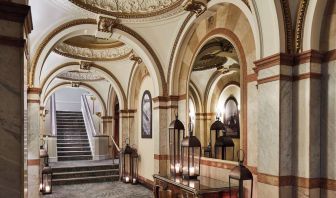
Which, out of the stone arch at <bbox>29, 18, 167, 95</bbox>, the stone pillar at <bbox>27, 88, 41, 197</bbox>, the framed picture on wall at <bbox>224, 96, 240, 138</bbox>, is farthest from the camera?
the framed picture on wall at <bbox>224, 96, 240, 138</bbox>

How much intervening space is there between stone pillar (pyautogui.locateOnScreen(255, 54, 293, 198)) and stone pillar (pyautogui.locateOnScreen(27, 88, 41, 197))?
5.36 meters

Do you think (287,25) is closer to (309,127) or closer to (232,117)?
(309,127)

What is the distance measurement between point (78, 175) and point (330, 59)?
1008cm

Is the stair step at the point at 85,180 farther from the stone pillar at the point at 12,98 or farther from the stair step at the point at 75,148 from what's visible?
the stone pillar at the point at 12,98

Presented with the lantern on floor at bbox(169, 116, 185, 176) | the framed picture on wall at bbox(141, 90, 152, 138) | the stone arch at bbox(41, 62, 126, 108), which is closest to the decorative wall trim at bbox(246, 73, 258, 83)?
the lantern on floor at bbox(169, 116, 185, 176)

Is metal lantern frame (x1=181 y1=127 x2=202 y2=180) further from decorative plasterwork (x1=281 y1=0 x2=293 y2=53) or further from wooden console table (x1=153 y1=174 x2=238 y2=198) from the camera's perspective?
decorative plasterwork (x1=281 y1=0 x2=293 y2=53)

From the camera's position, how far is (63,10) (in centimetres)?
683

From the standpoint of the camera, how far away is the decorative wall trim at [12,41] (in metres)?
2.79

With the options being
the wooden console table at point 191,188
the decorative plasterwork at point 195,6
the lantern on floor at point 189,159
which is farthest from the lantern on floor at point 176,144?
the decorative plasterwork at point 195,6

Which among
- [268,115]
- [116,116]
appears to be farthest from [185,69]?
[116,116]

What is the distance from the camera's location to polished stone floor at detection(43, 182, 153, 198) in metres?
9.03

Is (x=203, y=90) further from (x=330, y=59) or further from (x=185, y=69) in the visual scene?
(x=330, y=59)

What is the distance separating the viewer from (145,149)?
10531 mm

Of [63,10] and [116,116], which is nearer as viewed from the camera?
[63,10]
